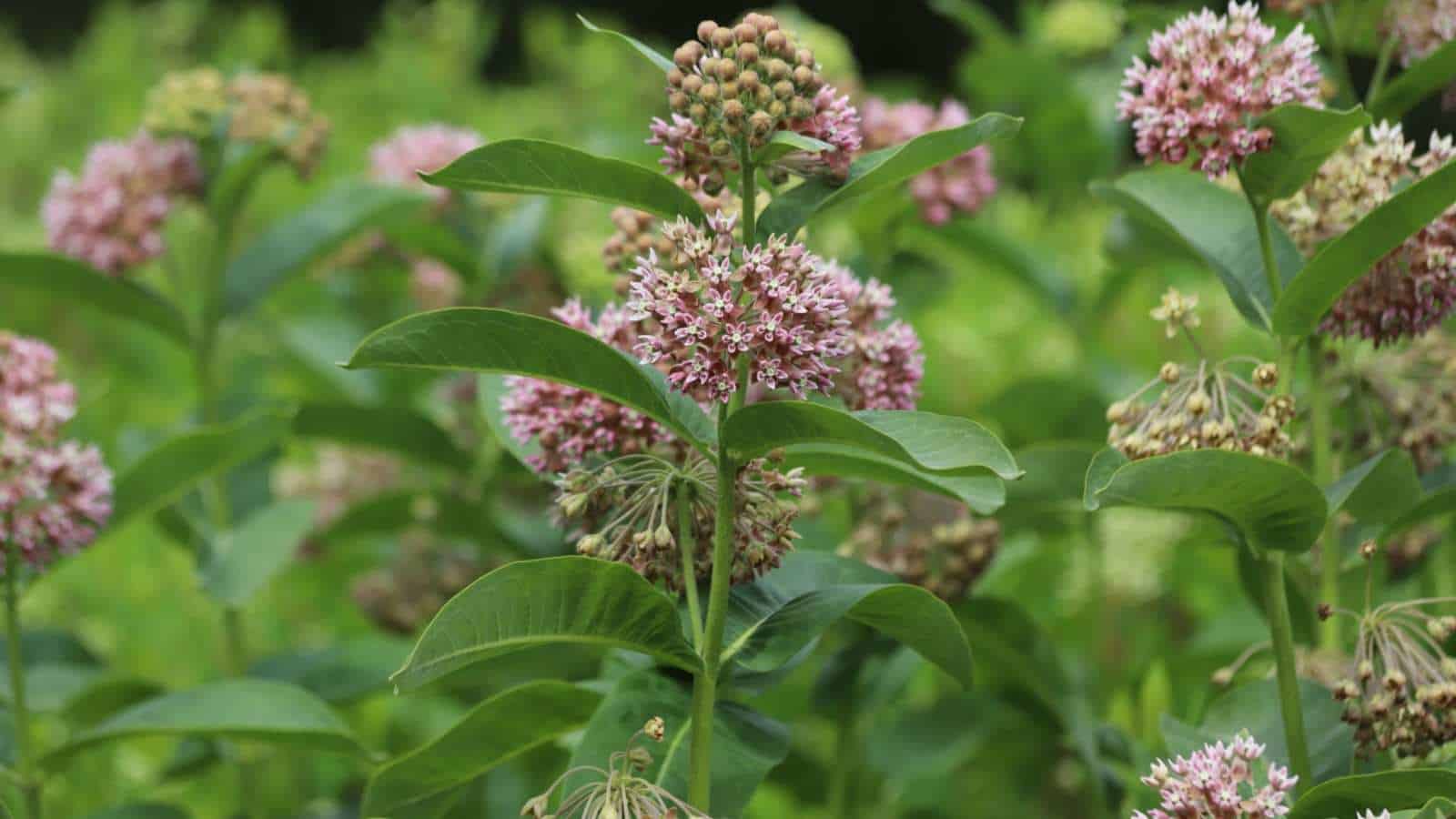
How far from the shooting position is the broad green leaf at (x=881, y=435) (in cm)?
114

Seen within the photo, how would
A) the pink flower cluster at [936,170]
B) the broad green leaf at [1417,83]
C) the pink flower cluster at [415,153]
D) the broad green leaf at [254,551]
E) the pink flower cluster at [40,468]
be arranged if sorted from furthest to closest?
the pink flower cluster at [415,153]
the pink flower cluster at [936,170]
the broad green leaf at [254,551]
the pink flower cluster at [40,468]
the broad green leaf at [1417,83]

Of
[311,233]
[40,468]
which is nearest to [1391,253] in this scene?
[40,468]

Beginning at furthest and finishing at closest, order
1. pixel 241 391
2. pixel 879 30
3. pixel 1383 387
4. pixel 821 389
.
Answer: pixel 879 30, pixel 241 391, pixel 1383 387, pixel 821 389

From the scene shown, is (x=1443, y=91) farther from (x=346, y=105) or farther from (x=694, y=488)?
(x=346, y=105)

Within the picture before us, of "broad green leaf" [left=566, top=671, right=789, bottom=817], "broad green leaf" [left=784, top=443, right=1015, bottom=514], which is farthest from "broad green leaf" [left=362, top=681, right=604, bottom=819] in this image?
"broad green leaf" [left=784, top=443, right=1015, bottom=514]

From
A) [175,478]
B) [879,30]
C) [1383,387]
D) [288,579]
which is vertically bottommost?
[175,478]

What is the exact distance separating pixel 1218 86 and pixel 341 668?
58.5 inches

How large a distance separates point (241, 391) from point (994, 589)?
4.55 ft

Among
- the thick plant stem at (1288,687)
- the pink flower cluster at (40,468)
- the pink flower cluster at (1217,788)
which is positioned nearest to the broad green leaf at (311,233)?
the pink flower cluster at (40,468)

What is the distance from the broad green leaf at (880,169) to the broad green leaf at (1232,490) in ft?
0.92

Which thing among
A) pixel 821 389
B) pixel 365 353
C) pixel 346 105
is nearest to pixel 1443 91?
pixel 821 389

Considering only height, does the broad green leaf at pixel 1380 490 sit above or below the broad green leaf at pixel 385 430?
below

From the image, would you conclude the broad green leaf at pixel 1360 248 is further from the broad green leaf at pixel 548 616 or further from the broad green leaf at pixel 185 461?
the broad green leaf at pixel 185 461

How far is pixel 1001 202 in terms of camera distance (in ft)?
15.3
